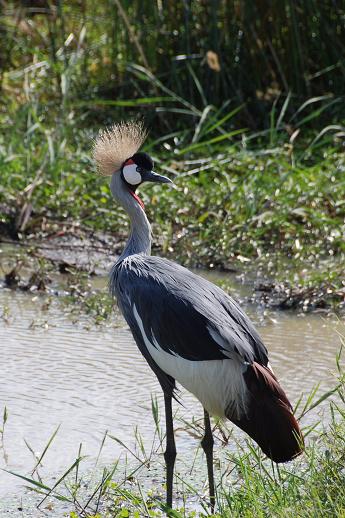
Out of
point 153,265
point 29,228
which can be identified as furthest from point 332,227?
point 153,265

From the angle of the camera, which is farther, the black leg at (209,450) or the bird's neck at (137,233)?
the bird's neck at (137,233)

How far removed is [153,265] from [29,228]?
235cm

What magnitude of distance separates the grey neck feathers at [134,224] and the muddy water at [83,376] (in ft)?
1.89

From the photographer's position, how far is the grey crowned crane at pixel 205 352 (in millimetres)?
3064

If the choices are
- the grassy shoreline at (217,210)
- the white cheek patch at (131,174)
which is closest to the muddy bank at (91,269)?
the grassy shoreline at (217,210)

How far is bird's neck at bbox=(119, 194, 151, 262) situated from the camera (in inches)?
151

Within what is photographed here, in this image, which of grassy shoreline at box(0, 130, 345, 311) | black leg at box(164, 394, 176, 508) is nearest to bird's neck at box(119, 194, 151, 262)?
black leg at box(164, 394, 176, 508)

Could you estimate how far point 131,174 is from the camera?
3.98 metres

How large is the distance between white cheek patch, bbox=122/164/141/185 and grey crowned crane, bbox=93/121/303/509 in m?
0.42

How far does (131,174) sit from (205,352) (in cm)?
99

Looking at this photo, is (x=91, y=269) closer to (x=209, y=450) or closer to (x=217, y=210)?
(x=217, y=210)

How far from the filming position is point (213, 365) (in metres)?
3.27

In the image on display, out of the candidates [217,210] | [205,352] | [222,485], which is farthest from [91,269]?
[222,485]

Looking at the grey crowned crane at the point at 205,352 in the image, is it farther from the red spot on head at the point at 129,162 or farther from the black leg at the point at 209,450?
the red spot on head at the point at 129,162
